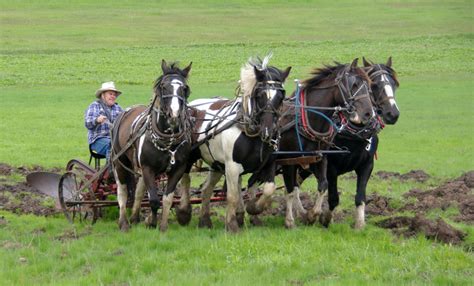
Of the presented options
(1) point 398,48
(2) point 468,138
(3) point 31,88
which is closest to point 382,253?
(2) point 468,138

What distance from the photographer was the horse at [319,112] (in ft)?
40.6

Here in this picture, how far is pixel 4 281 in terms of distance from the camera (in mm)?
9648

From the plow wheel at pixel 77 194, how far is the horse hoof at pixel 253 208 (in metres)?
2.30

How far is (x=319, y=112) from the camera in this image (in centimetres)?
1259

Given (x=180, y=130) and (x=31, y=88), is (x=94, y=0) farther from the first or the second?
(x=180, y=130)

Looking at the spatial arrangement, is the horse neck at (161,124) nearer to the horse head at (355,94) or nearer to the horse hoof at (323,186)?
the horse hoof at (323,186)

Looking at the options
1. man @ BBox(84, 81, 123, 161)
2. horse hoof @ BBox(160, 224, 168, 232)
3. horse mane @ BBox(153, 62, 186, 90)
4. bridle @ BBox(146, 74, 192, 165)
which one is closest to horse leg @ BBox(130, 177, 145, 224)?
horse hoof @ BBox(160, 224, 168, 232)

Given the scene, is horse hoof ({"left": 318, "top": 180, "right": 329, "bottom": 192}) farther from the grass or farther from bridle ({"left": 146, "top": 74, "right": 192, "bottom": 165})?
bridle ({"left": 146, "top": 74, "right": 192, "bottom": 165})

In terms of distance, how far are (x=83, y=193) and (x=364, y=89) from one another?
4.54m

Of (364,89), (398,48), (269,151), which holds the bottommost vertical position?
(269,151)

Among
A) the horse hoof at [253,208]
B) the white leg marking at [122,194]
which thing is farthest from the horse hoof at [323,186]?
the white leg marking at [122,194]

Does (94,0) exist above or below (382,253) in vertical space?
above

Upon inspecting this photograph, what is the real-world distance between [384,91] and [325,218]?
1921mm

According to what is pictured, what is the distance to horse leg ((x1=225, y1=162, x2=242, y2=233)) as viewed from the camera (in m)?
12.0
